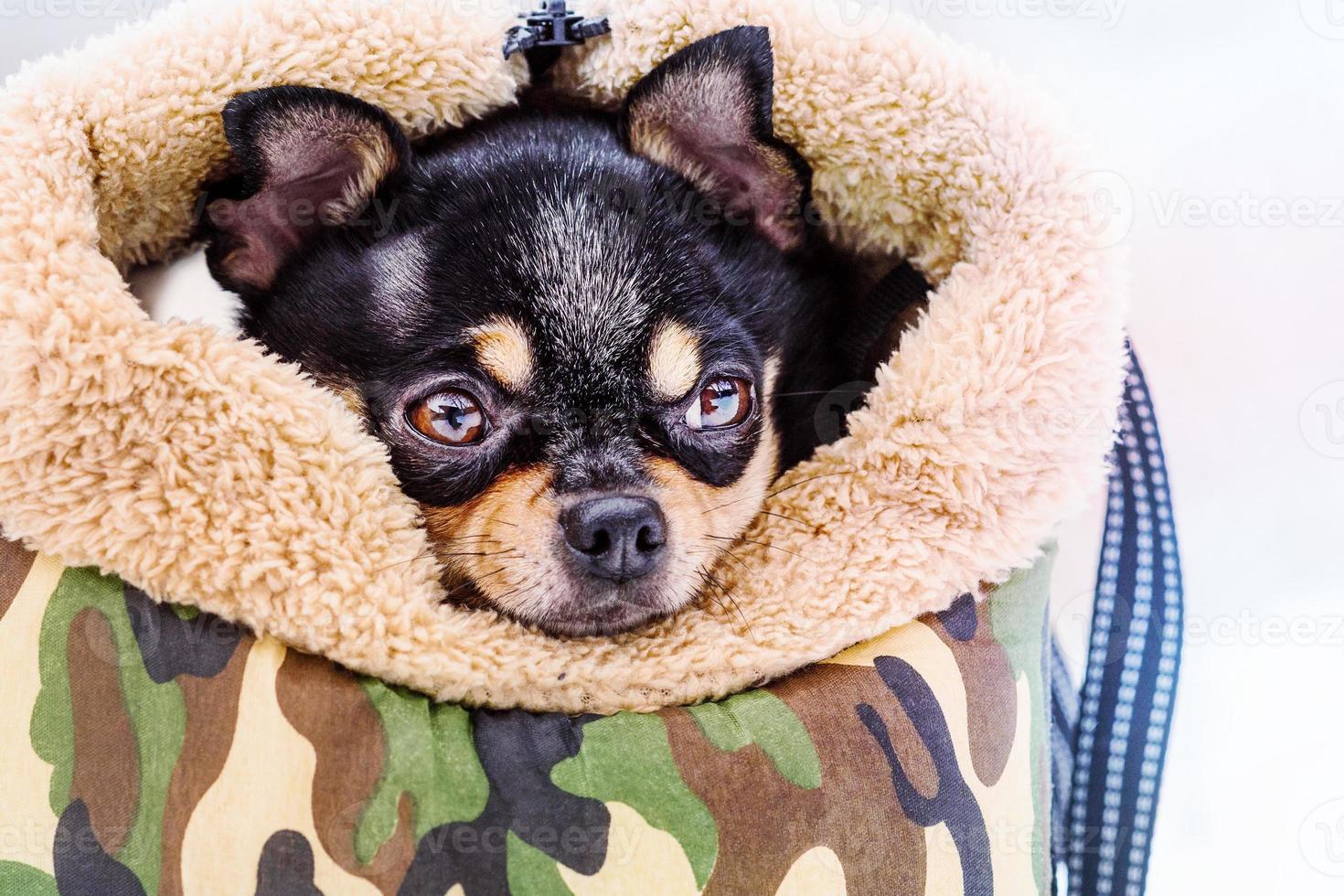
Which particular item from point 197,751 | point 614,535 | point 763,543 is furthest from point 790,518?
point 197,751

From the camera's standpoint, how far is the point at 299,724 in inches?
28.7

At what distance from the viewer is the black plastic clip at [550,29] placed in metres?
0.98

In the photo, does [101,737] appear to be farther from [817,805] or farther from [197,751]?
[817,805]

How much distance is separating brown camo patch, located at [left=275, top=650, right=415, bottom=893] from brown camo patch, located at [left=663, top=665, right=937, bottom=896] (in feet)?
0.70

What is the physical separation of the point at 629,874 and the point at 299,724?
0.85 ft

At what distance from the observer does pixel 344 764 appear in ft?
2.38

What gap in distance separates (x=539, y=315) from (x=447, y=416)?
0.12 metres

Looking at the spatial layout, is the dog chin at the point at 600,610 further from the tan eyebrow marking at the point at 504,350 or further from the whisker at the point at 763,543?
the tan eyebrow marking at the point at 504,350

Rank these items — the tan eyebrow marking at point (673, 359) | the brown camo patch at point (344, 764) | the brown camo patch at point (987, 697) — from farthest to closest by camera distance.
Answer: the tan eyebrow marking at point (673, 359) < the brown camo patch at point (987, 697) < the brown camo patch at point (344, 764)

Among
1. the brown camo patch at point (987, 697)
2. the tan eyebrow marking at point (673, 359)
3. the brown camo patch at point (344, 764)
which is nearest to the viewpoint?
the brown camo patch at point (344, 764)

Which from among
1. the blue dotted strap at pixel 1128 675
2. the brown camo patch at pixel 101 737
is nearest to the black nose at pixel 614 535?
the brown camo patch at pixel 101 737

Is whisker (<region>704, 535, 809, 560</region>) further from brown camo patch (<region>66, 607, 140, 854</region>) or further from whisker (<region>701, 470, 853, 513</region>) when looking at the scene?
brown camo patch (<region>66, 607, 140, 854</region>)

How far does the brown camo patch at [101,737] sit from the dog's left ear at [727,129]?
669mm

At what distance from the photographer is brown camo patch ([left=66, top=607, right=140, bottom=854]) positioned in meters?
0.74
